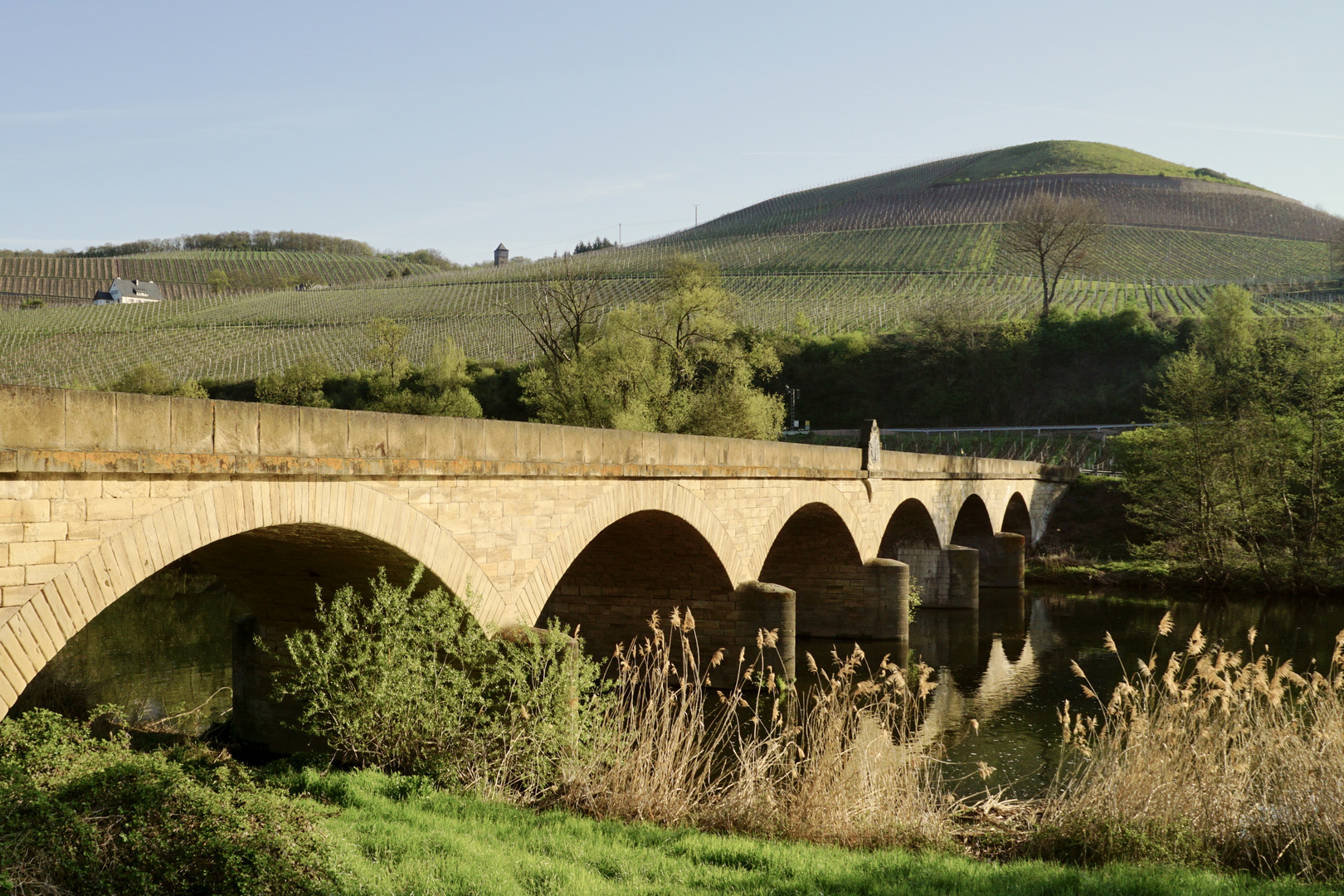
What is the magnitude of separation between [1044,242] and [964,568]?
181ft

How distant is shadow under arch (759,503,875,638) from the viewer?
19047mm

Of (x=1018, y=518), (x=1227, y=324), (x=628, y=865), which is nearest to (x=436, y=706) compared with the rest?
(x=628, y=865)

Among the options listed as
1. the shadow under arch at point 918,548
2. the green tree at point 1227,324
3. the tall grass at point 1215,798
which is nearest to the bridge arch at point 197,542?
the tall grass at point 1215,798

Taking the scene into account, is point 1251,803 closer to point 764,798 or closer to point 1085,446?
point 764,798

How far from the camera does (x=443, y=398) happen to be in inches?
1544

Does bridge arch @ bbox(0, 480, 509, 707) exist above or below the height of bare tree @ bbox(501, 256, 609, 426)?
below

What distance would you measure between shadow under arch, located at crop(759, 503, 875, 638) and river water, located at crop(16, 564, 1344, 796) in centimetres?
37

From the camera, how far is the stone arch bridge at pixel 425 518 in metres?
5.45

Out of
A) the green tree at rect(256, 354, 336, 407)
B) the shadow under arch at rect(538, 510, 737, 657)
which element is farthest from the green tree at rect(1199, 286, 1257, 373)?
the shadow under arch at rect(538, 510, 737, 657)

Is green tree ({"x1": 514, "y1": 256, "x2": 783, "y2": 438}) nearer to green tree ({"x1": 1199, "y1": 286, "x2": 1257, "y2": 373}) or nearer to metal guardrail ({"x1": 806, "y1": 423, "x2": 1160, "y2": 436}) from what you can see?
metal guardrail ({"x1": 806, "y1": 423, "x2": 1160, "y2": 436})

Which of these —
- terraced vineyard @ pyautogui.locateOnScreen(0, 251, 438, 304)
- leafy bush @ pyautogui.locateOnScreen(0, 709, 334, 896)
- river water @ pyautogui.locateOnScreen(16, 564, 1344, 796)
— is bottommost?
river water @ pyautogui.locateOnScreen(16, 564, 1344, 796)

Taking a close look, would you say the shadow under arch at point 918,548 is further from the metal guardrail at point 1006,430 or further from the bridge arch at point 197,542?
the metal guardrail at point 1006,430

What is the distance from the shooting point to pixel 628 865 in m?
5.67

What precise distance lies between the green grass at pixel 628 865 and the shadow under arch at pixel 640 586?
23.5 feet
